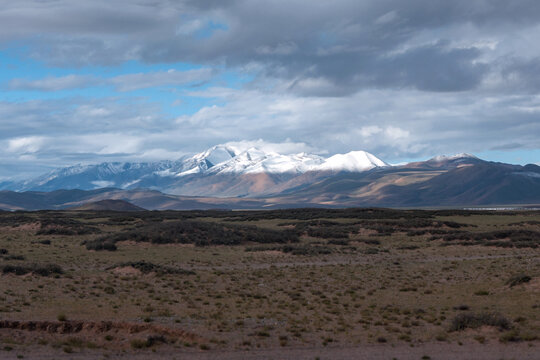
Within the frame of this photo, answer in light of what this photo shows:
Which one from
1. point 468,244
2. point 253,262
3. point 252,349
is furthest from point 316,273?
point 468,244

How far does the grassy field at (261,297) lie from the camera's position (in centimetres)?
2112

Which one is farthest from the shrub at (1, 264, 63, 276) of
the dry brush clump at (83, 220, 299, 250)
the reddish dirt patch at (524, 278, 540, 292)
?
the reddish dirt patch at (524, 278, 540, 292)

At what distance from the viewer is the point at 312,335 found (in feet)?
72.2

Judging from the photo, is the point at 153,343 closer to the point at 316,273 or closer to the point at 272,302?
the point at 272,302

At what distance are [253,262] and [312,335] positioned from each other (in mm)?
27303

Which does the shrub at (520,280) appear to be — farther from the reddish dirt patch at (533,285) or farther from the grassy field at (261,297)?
the reddish dirt patch at (533,285)

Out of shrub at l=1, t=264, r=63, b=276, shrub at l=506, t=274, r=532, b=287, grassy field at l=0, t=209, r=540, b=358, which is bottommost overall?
grassy field at l=0, t=209, r=540, b=358

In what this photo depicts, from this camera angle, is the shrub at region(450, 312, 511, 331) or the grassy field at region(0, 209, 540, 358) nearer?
the grassy field at region(0, 209, 540, 358)

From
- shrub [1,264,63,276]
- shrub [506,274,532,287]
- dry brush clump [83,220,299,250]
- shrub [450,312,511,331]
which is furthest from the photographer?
dry brush clump [83,220,299,250]

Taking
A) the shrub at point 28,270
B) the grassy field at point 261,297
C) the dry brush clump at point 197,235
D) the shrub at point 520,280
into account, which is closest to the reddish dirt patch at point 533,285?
the grassy field at point 261,297

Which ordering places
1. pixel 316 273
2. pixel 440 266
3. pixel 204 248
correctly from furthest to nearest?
1. pixel 204 248
2. pixel 440 266
3. pixel 316 273

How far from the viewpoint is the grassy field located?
69.3ft

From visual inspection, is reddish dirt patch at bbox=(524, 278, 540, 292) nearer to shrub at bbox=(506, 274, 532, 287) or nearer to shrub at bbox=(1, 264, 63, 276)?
shrub at bbox=(506, 274, 532, 287)

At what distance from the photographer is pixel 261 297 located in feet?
99.2
